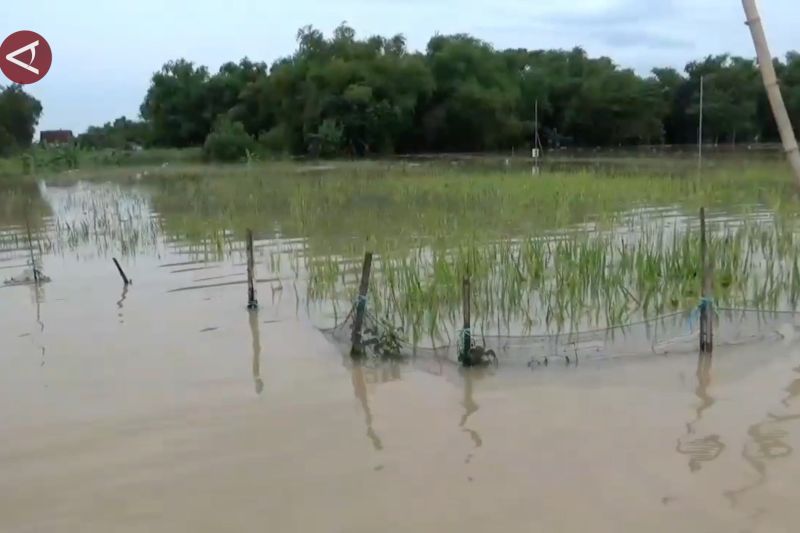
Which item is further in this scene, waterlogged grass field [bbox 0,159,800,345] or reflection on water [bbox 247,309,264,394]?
waterlogged grass field [bbox 0,159,800,345]

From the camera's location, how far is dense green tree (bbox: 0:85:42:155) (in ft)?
122

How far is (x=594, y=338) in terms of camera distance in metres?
5.25

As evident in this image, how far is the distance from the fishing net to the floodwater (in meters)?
0.11

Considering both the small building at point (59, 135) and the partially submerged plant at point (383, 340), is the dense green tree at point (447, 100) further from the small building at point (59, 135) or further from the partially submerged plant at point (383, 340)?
the partially submerged plant at point (383, 340)

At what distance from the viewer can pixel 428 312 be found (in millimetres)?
5660

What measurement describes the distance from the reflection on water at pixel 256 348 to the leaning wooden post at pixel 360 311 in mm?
586

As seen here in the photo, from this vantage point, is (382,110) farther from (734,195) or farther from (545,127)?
(734,195)

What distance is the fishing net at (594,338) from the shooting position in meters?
5.00

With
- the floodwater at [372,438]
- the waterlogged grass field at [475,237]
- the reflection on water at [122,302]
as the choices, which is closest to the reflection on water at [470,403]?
the floodwater at [372,438]

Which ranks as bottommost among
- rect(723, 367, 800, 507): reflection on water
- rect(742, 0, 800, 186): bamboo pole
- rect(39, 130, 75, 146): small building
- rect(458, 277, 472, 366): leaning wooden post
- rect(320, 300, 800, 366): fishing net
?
rect(723, 367, 800, 507): reflection on water

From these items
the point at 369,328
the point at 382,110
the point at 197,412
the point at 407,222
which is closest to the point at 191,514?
the point at 197,412

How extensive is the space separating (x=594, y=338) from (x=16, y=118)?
39567mm

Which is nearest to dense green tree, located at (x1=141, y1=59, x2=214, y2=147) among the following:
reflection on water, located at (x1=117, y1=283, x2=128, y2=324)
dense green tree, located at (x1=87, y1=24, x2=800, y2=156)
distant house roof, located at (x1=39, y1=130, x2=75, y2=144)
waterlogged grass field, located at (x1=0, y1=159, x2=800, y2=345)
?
dense green tree, located at (x1=87, y1=24, x2=800, y2=156)

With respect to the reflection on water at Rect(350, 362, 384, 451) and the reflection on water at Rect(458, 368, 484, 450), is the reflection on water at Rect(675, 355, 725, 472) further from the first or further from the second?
the reflection on water at Rect(350, 362, 384, 451)
